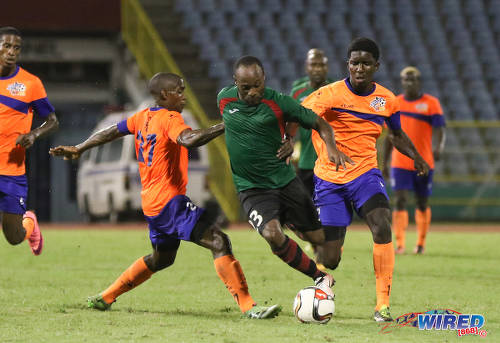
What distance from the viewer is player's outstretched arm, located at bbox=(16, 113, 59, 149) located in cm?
816

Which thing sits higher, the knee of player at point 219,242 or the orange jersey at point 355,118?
the orange jersey at point 355,118

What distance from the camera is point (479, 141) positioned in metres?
22.3

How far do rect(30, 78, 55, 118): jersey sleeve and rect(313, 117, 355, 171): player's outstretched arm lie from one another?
9.37ft

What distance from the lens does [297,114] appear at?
6938 mm

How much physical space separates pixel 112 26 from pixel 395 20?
25.0ft

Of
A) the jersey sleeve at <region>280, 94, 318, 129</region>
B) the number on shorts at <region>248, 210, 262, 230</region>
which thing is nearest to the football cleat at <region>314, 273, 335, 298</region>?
the number on shorts at <region>248, 210, 262, 230</region>

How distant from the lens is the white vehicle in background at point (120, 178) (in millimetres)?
20078

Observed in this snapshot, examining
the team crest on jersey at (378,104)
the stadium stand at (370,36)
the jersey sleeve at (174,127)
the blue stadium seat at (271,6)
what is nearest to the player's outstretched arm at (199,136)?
the jersey sleeve at (174,127)

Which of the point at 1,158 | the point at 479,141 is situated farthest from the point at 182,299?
the point at 479,141

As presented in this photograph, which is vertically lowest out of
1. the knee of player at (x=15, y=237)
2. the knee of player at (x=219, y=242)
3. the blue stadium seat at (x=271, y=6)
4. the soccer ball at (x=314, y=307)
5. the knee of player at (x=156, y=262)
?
the soccer ball at (x=314, y=307)

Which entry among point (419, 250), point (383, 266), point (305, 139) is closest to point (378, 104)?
Answer: point (383, 266)

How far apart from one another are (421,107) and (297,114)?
6.58 m

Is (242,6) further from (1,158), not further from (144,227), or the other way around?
(1,158)

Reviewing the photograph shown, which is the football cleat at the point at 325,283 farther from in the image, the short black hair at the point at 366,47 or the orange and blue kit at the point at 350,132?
the short black hair at the point at 366,47
